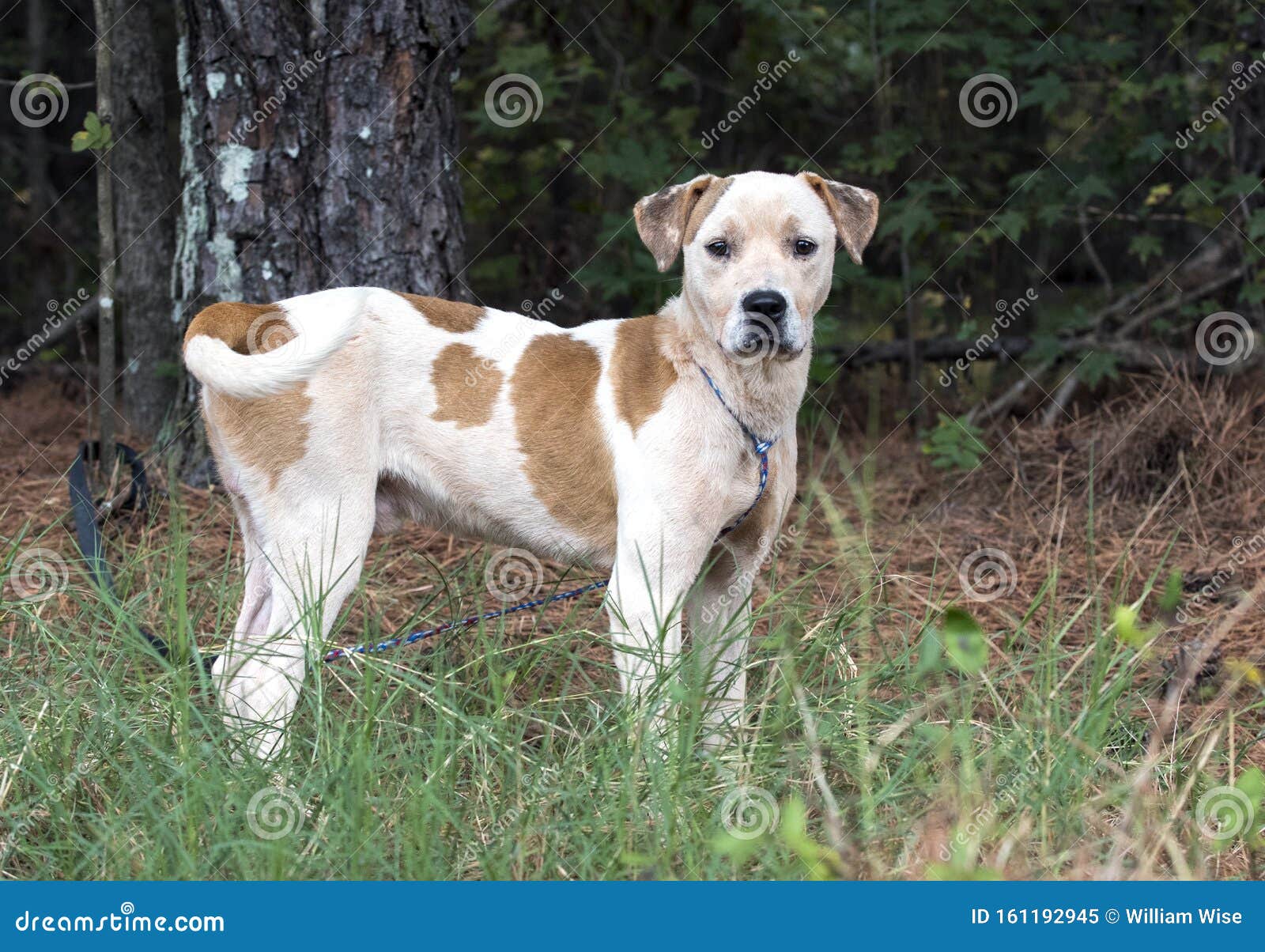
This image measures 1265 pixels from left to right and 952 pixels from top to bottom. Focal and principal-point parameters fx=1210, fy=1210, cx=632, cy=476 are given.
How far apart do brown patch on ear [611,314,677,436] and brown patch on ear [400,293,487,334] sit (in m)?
0.41

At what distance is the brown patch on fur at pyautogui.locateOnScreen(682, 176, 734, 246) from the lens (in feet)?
10.8

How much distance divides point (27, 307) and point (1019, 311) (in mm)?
7917

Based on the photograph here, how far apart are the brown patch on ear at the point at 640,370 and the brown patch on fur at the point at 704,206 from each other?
25cm

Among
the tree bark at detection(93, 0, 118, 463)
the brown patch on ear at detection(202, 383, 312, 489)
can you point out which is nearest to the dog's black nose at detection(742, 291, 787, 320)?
the brown patch on ear at detection(202, 383, 312, 489)

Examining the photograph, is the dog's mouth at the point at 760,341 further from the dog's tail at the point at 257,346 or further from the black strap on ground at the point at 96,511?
the black strap on ground at the point at 96,511

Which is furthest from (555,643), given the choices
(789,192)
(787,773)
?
(789,192)

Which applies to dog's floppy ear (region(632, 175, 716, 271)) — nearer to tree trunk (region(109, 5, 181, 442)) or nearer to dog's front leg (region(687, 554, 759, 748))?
dog's front leg (region(687, 554, 759, 748))

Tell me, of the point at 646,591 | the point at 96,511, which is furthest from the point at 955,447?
the point at 96,511

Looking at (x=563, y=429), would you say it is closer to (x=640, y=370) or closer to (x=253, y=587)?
(x=640, y=370)

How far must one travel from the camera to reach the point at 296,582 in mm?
3217

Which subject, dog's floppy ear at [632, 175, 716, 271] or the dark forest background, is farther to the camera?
the dark forest background

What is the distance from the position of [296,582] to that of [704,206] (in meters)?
1.50

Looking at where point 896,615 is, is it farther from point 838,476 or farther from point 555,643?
point 838,476

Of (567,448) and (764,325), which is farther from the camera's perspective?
(567,448)
